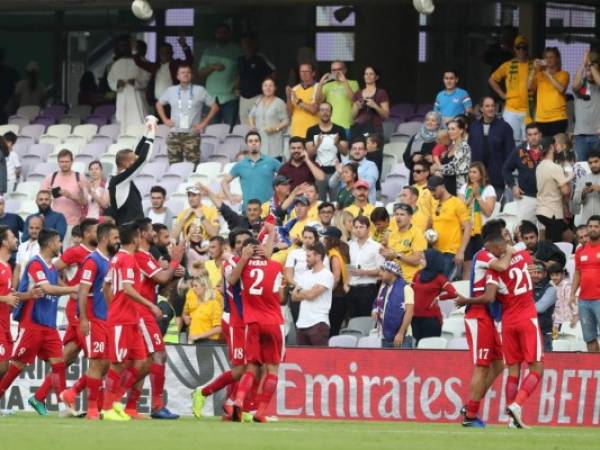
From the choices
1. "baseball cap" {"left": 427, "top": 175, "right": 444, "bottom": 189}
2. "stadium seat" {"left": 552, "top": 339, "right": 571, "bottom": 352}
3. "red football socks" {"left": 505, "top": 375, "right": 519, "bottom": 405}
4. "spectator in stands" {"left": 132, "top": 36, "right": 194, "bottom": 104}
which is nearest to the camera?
"red football socks" {"left": 505, "top": 375, "right": 519, "bottom": 405}

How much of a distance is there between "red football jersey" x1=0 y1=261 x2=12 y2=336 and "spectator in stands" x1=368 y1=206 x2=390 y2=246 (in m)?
4.83

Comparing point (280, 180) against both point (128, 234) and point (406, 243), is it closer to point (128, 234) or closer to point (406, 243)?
point (406, 243)

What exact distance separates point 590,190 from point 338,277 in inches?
128

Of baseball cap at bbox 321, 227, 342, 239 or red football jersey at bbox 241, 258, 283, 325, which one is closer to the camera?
red football jersey at bbox 241, 258, 283, 325

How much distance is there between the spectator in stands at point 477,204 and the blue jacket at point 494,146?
1.16m

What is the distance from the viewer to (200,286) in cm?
2048

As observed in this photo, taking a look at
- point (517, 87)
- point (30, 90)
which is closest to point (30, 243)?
point (517, 87)

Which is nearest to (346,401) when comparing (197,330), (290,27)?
(197,330)

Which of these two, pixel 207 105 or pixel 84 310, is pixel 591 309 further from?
pixel 207 105

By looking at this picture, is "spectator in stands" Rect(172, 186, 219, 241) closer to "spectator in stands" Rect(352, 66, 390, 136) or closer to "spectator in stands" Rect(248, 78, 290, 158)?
"spectator in stands" Rect(352, 66, 390, 136)

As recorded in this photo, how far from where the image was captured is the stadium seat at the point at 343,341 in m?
20.3

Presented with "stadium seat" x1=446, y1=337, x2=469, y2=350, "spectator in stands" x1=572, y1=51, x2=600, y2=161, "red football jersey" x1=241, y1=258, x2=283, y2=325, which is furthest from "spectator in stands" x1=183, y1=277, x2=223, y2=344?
"spectator in stands" x1=572, y1=51, x2=600, y2=161

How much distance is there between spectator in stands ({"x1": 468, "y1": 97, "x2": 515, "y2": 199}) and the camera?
75.3ft

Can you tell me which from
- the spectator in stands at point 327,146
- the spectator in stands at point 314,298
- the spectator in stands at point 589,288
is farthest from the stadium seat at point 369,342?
the spectator in stands at point 327,146
